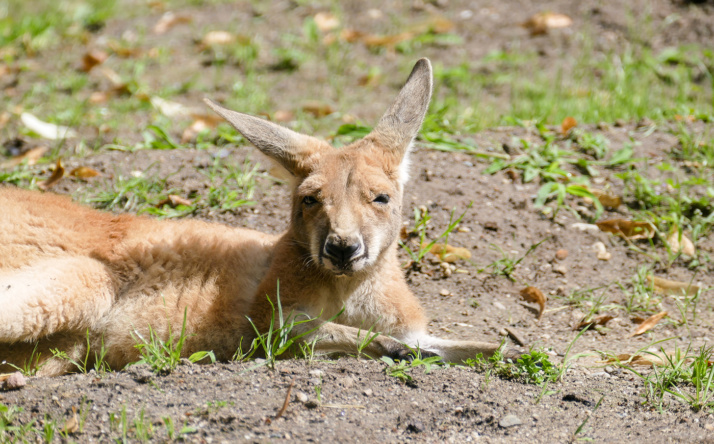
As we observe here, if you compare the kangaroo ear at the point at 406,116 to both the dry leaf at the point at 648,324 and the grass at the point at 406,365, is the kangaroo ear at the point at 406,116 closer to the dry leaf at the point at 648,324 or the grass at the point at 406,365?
the grass at the point at 406,365

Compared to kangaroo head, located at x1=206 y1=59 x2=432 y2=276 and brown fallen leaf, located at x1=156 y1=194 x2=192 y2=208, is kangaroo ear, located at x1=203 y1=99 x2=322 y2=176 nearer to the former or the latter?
kangaroo head, located at x1=206 y1=59 x2=432 y2=276

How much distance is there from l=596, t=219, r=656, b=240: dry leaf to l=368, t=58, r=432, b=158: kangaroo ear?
6.91 ft

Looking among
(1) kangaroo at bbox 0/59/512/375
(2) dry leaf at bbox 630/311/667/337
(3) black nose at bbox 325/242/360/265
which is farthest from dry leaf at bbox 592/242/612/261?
(3) black nose at bbox 325/242/360/265

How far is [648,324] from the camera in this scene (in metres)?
4.81

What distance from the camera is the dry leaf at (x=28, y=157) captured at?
21.4 ft

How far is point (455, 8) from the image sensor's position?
995cm

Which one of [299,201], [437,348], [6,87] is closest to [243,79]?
[6,87]

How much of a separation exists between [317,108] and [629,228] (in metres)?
3.40

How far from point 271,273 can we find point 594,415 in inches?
77.1

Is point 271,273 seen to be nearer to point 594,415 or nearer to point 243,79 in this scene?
point 594,415

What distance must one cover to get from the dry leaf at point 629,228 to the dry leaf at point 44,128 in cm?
500

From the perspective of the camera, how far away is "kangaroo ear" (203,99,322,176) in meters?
4.37

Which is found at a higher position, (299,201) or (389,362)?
(299,201)

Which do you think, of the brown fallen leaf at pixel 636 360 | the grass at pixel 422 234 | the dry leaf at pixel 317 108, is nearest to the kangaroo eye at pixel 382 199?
the grass at pixel 422 234
